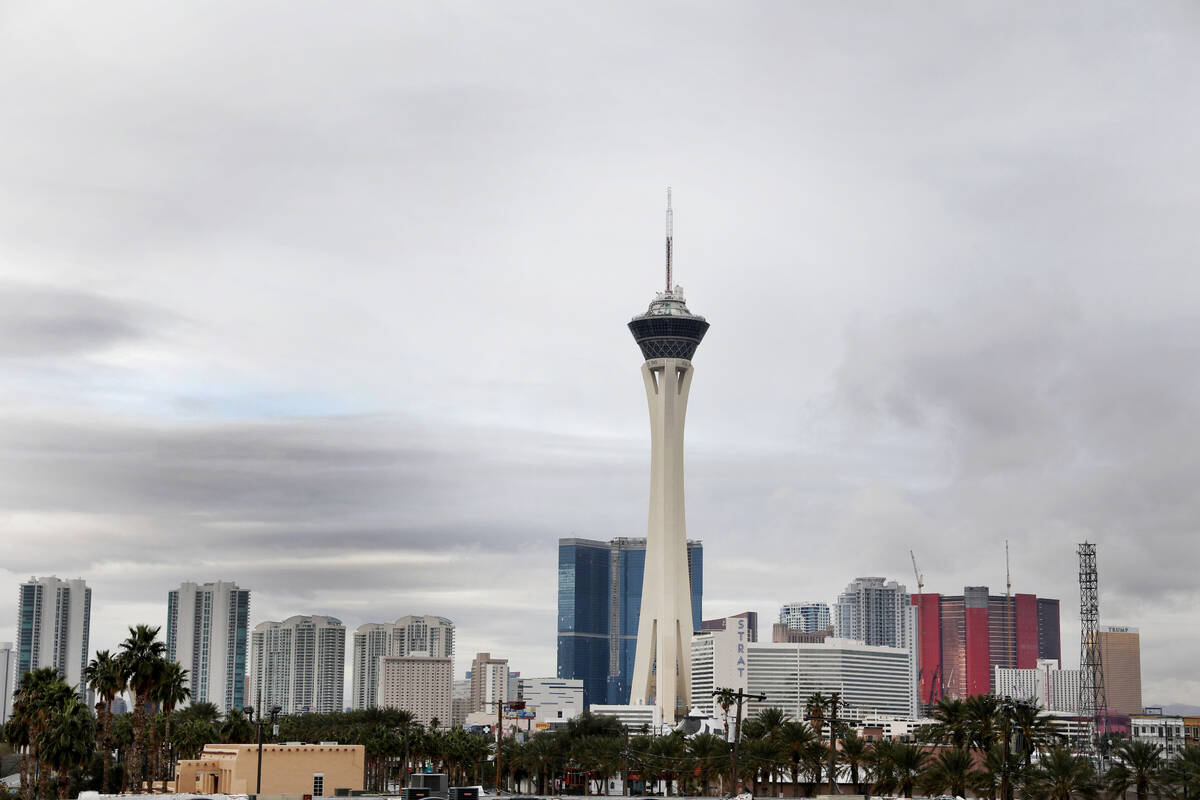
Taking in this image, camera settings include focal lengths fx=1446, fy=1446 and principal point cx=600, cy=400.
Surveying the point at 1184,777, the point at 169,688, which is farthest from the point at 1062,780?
the point at 169,688

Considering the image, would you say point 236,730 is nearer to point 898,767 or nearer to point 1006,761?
point 898,767

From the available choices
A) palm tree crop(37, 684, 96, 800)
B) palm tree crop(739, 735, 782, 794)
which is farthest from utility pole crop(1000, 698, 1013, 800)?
palm tree crop(37, 684, 96, 800)

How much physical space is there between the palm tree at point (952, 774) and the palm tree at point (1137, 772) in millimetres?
10819

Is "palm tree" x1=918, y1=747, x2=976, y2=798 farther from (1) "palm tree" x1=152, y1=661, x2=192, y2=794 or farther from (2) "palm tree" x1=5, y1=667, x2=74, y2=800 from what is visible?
(2) "palm tree" x1=5, y1=667, x2=74, y2=800

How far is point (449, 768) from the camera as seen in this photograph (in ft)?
519

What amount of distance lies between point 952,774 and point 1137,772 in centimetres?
1302

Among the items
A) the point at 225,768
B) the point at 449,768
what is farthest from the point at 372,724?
the point at 225,768

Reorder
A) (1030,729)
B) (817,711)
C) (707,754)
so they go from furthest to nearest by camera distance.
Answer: (707,754), (817,711), (1030,729)

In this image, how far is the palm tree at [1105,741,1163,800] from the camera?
8219 cm

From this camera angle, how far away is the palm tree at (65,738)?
8706cm

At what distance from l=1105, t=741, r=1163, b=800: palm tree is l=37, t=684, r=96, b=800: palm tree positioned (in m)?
61.2

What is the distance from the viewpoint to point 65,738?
286 ft

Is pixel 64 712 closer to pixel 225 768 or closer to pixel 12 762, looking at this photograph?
pixel 225 768

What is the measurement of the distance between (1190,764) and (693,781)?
191ft
